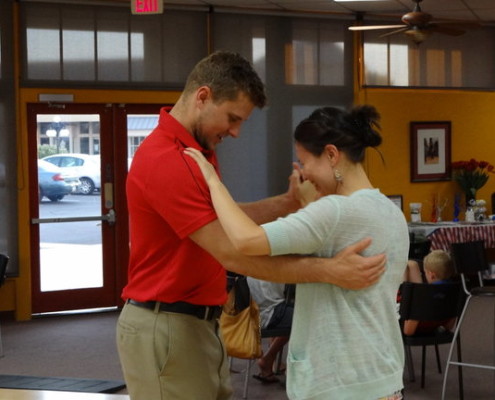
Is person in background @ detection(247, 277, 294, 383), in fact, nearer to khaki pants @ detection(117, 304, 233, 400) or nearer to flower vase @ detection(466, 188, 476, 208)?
khaki pants @ detection(117, 304, 233, 400)

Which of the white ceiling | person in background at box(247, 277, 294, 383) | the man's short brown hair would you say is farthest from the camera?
the white ceiling

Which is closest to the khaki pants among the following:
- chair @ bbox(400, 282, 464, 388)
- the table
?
chair @ bbox(400, 282, 464, 388)

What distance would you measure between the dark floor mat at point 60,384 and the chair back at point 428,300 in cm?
198

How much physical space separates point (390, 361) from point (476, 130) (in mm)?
9176

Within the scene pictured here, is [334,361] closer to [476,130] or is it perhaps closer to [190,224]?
[190,224]

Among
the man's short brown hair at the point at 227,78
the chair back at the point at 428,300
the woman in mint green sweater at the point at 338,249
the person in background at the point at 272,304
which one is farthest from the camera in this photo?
the person in background at the point at 272,304

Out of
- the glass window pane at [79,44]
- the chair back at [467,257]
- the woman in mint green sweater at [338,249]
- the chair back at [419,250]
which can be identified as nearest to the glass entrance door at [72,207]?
the glass window pane at [79,44]

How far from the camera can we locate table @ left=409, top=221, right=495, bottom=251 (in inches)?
377

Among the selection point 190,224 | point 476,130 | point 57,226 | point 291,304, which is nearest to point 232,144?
point 57,226

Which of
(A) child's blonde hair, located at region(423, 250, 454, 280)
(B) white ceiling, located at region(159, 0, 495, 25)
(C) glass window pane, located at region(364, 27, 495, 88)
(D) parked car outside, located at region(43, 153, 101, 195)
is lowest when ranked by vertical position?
(A) child's blonde hair, located at region(423, 250, 454, 280)

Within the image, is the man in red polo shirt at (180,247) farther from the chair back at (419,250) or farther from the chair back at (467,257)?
the chair back at (419,250)

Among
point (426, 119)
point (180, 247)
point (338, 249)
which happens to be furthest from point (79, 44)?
point (338, 249)

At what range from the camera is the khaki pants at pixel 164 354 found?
251cm

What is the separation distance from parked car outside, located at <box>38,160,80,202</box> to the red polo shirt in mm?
6597
